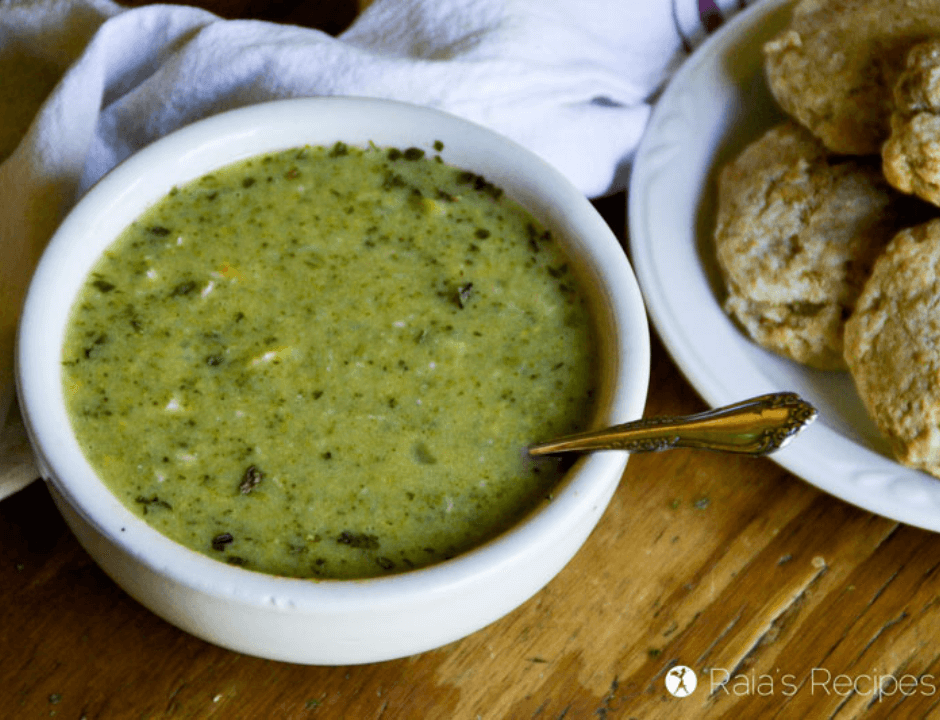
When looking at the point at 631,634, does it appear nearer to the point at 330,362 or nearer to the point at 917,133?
the point at 330,362

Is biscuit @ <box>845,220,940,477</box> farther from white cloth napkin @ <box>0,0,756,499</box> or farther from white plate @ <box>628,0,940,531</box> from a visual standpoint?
white cloth napkin @ <box>0,0,756,499</box>

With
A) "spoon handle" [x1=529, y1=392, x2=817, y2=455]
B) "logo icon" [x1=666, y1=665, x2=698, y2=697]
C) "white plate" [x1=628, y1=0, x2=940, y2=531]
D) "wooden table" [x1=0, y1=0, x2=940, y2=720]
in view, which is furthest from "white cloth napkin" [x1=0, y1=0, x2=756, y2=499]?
"logo icon" [x1=666, y1=665, x2=698, y2=697]

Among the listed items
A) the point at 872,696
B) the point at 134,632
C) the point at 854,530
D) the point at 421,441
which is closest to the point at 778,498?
the point at 854,530

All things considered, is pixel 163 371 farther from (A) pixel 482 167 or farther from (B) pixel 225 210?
(A) pixel 482 167

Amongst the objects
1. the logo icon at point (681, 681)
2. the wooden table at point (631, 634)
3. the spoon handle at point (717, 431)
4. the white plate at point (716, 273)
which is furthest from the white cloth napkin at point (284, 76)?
the logo icon at point (681, 681)

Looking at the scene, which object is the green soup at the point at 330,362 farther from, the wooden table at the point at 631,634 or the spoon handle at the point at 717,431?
the wooden table at the point at 631,634

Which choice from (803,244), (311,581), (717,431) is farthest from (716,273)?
(311,581)
